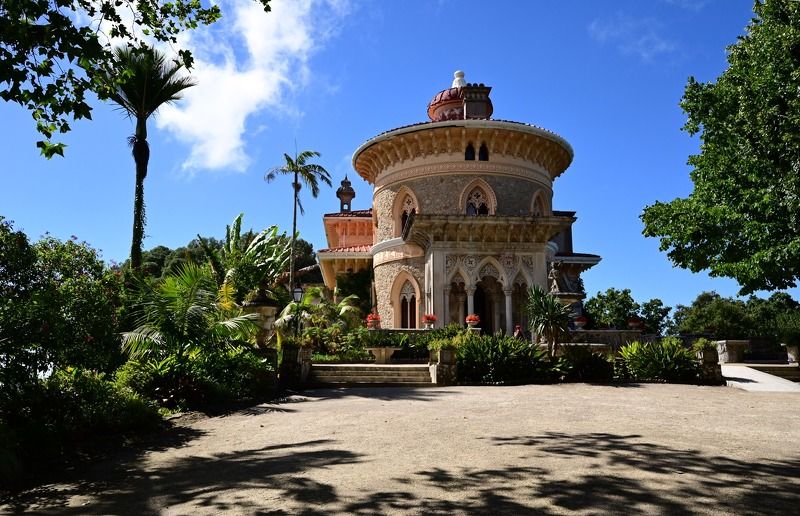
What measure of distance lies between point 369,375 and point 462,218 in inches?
345

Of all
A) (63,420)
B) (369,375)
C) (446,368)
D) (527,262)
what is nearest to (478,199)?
(527,262)

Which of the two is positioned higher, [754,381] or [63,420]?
[63,420]

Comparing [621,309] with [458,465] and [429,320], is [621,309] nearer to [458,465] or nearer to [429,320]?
[429,320]

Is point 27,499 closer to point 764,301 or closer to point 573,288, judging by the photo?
point 573,288

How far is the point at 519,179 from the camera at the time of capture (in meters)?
25.4

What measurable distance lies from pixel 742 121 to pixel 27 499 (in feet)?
62.9

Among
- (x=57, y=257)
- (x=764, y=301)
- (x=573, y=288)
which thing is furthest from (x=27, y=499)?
(x=764, y=301)

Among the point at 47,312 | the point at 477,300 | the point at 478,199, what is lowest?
the point at 47,312

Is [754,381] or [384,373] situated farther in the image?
[384,373]

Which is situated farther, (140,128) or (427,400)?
(140,128)

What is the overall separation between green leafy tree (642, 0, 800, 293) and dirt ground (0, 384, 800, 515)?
858cm

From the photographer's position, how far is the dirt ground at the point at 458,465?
4.14 m

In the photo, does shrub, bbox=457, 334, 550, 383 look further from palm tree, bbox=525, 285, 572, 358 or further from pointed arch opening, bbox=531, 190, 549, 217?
pointed arch opening, bbox=531, 190, 549, 217

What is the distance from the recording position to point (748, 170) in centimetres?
1706
